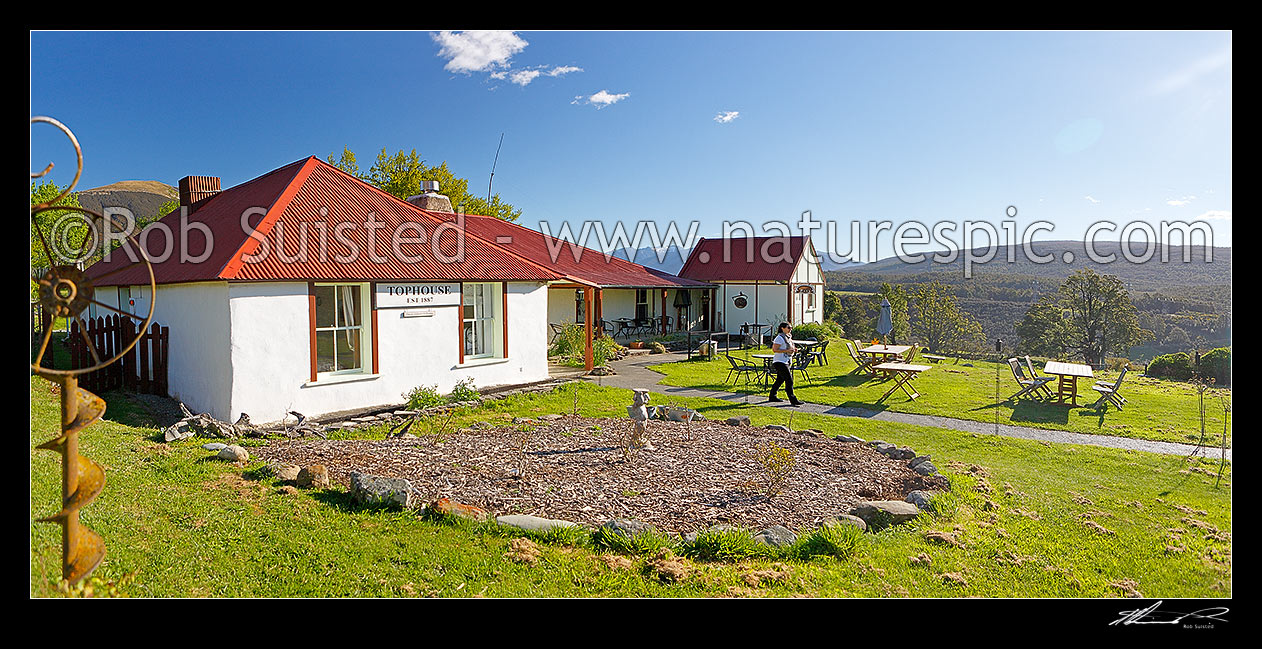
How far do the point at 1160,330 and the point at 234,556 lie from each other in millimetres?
25993

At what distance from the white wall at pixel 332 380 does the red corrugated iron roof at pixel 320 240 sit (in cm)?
47

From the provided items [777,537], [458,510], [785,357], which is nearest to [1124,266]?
[785,357]

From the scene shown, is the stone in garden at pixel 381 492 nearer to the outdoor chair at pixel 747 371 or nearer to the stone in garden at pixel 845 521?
the stone in garden at pixel 845 521

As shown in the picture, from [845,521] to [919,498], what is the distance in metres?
1.15

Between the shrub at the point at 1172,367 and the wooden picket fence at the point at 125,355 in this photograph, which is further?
the shrub at the point at 1172,367

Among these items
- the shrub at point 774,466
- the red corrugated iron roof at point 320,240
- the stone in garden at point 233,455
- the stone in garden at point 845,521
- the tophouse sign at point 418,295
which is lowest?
the stone in garden at point 845,521

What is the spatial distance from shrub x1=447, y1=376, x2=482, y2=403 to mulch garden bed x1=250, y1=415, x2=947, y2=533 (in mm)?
2331

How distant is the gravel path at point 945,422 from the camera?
9.21m

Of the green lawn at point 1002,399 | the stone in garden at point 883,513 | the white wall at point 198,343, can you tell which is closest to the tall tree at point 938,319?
the green lawn at point 1002,399

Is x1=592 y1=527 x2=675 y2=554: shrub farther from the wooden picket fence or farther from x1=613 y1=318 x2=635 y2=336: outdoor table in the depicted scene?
x1=613 y1=318 x2=635 y2=336: outdoor table

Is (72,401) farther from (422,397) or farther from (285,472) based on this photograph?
(422,397)

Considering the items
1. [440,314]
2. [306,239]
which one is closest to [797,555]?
[440,314]

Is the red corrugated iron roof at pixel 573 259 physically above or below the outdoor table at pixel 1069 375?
above
